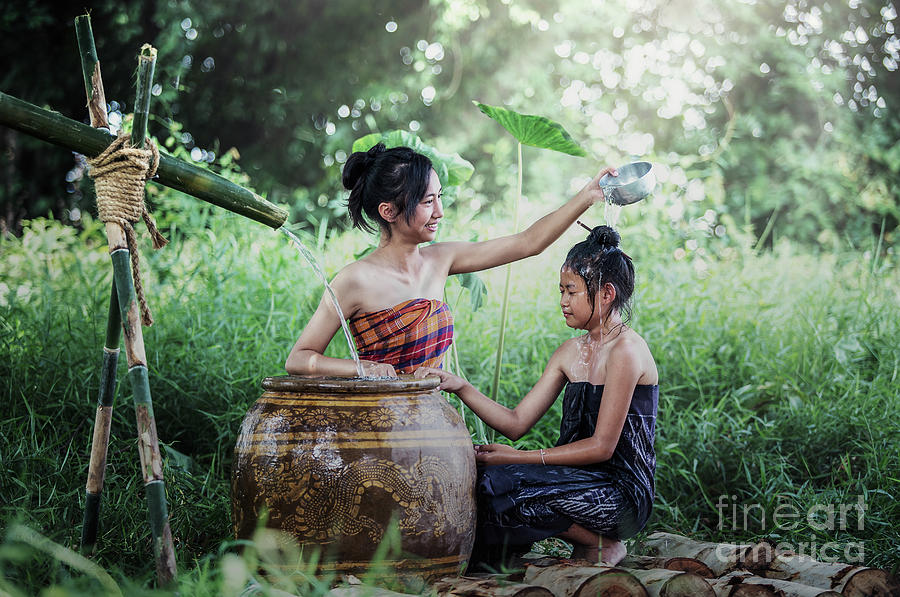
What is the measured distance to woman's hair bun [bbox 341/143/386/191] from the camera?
2.81 meters

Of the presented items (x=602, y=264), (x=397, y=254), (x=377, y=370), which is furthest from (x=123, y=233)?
(x=602, y=264)

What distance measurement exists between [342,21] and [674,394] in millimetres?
6230

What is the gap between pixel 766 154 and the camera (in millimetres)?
9680

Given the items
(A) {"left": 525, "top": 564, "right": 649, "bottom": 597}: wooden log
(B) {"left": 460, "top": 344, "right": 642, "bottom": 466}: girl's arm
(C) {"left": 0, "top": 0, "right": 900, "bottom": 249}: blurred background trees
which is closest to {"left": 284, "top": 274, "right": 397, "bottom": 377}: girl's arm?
(B) {"left": 460, "top": 344, "right": 642, "bottom": 466}: girl's arm

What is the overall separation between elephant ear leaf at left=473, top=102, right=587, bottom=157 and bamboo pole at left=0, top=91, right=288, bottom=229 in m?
1.16

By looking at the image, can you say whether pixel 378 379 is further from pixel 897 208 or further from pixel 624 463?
pixel 897 208

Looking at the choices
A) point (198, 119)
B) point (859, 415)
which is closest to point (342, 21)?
point (198, 119)

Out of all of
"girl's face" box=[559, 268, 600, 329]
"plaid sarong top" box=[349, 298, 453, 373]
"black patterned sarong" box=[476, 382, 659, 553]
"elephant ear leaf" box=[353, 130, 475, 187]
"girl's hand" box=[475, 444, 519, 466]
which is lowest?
"black patterned sarong" box=[476, 382, 659, 553]

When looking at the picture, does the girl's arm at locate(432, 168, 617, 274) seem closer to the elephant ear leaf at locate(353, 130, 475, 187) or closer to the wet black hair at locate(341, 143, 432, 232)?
the wet black hair at locate(341, 143, 432, 232)

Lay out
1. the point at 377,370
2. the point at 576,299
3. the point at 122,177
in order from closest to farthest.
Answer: the point at 122,177 < the point at 377,370 < the point at 576,299

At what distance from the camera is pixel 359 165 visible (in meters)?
2.82

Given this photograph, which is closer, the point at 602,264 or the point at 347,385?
the point at 347,385

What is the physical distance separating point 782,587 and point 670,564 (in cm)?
42

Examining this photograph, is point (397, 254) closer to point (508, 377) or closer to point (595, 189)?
point (595, 189)
